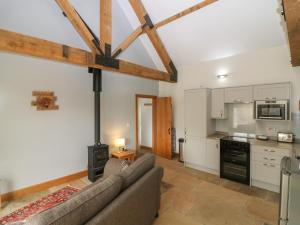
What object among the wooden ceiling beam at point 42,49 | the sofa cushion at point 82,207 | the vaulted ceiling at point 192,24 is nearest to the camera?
the sofa cushion at point 82,207

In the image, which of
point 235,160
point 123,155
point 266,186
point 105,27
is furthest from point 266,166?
point 105,27

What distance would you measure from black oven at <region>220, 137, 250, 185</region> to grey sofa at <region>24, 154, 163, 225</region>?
214 centimetres

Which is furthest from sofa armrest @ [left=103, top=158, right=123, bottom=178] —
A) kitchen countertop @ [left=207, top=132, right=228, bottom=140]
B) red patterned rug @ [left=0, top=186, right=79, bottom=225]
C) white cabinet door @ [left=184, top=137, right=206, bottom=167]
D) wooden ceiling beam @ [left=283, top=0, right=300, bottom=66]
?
wooden ceiling beam @ [left=283, top=0, right=300, bottom=66]

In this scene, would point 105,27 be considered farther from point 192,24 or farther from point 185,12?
point 192,24

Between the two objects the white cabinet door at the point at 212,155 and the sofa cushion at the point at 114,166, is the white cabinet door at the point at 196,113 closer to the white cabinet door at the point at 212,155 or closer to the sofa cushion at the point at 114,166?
the white cabinet door at the point at 212,155

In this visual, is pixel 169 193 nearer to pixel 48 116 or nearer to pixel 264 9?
pixel 48 116

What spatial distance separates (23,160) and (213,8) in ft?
16.5

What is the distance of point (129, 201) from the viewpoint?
1.70 m

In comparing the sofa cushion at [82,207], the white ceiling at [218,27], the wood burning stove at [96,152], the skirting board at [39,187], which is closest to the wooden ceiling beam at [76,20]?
the wood burning stove at [96,152]

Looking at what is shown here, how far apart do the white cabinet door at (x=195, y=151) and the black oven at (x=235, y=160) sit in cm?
53

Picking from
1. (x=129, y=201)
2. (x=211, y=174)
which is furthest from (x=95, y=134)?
(x=211, y=174)

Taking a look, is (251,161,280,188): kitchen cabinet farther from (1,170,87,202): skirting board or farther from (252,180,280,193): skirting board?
(1,170,87,202): skirting board

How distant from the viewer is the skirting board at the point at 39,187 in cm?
304

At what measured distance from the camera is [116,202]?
155 cm
